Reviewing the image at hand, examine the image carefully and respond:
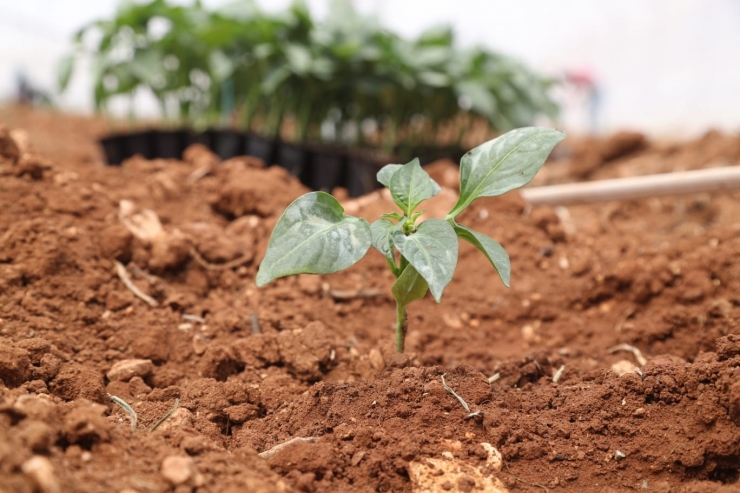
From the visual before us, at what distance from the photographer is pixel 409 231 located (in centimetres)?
140

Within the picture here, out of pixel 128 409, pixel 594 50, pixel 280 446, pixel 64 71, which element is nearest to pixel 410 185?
pixel 280 446

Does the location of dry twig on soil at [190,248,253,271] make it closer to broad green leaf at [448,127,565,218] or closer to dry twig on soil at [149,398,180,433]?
dry twig on soil at [149,398,180,433]

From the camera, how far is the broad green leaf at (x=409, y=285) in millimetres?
1395

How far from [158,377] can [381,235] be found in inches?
25.5

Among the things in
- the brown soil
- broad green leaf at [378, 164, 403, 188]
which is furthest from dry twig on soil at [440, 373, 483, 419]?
broad green leaf at [378, 164, 403, 188]

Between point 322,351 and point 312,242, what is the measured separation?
0.44 meters

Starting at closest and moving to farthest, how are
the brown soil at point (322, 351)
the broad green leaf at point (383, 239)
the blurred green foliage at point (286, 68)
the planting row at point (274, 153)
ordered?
1. the brown soil at point (322, 351)
2. the broad green leaf at point (383, 239)
3. the planting row at point (274, 153)
4. the blurred green foliage at point (286, 68)

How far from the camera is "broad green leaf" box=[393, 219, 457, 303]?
1200 mm

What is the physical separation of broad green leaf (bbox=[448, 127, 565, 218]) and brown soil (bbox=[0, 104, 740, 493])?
396mm

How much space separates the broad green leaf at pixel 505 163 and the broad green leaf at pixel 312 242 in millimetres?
249

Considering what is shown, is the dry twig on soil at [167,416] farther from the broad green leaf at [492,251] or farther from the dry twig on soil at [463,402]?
the broad green leaf at [492,251]

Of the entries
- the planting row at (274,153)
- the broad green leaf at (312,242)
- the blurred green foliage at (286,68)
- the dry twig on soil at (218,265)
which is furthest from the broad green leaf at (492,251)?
the blurred green foliage at (286,68)

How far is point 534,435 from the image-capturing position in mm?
1254

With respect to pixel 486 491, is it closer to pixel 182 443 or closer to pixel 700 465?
pixel 700 465
